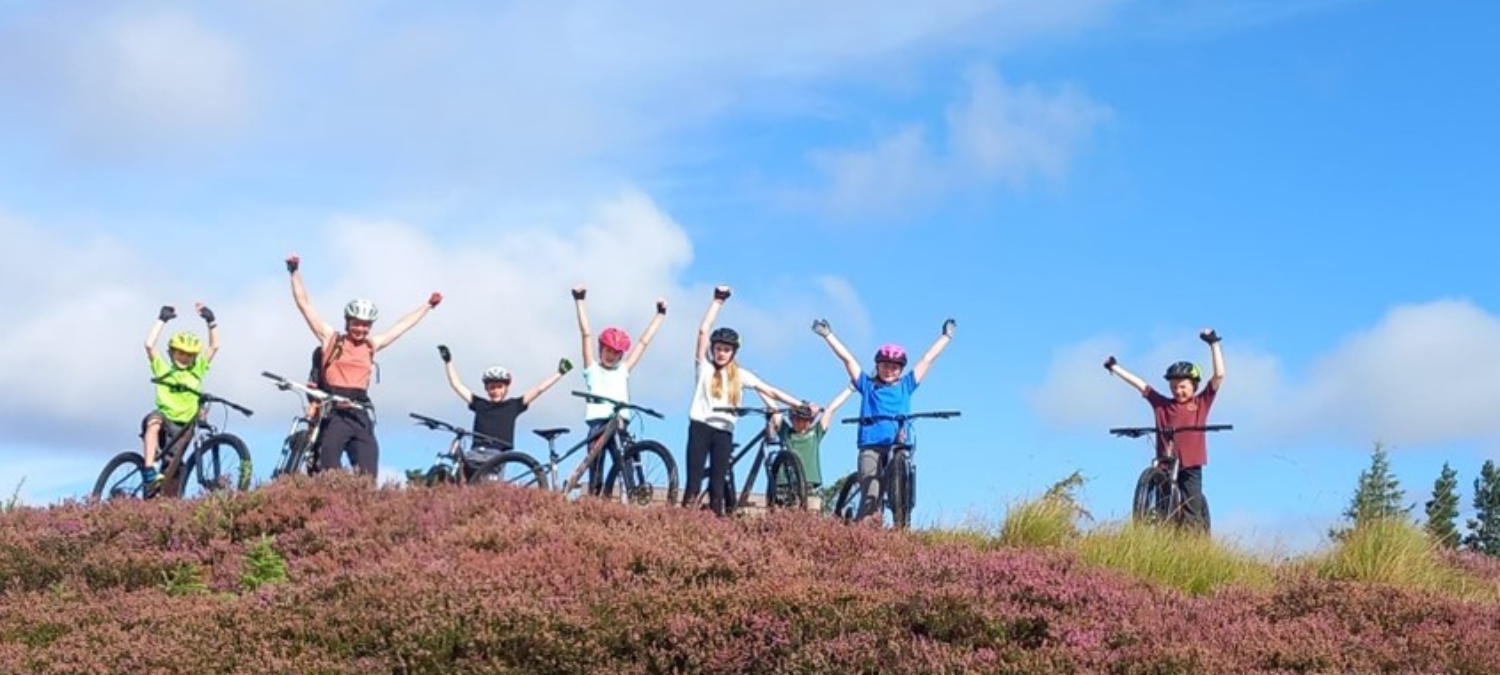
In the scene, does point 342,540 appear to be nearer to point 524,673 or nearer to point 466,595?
point 466,595

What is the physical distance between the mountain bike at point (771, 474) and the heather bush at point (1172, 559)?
327cm

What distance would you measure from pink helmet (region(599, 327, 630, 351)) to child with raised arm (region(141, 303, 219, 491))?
4015 millimetres

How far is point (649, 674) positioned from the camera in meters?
7.70

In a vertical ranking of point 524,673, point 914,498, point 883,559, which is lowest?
point 524,673

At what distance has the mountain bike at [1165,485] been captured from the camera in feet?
46.4

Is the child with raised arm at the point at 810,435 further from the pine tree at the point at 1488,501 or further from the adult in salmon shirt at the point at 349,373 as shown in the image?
the pine tree at the point at 1488,501

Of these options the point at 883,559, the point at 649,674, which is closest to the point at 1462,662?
the point at 883,559

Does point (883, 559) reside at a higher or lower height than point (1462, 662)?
higher

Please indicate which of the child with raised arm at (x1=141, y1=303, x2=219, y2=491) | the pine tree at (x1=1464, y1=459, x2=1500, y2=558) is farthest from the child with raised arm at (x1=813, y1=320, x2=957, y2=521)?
the pine tree at (x1=1464, y1=459, x2=1500, y2=558)

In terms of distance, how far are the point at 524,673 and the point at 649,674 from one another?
0.56 m

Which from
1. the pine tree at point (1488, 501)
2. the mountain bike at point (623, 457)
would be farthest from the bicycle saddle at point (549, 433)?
the pine tree at point (1488, 501)

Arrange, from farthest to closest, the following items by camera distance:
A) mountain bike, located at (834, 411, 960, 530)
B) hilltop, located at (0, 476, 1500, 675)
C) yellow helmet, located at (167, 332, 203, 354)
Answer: yellow helmet, located at (167, 332, 203, 354) < mountain bike, located at (834, 411, 960, 530) < hilltop, located at (0, 476, 1500, 675)

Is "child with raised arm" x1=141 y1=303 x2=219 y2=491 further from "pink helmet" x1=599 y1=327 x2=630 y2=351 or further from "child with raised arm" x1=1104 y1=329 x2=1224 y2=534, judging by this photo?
"child with raised arm" x1=1104 y1=329 x2=1224 y2=534

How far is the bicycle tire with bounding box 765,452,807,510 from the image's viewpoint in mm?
14156
